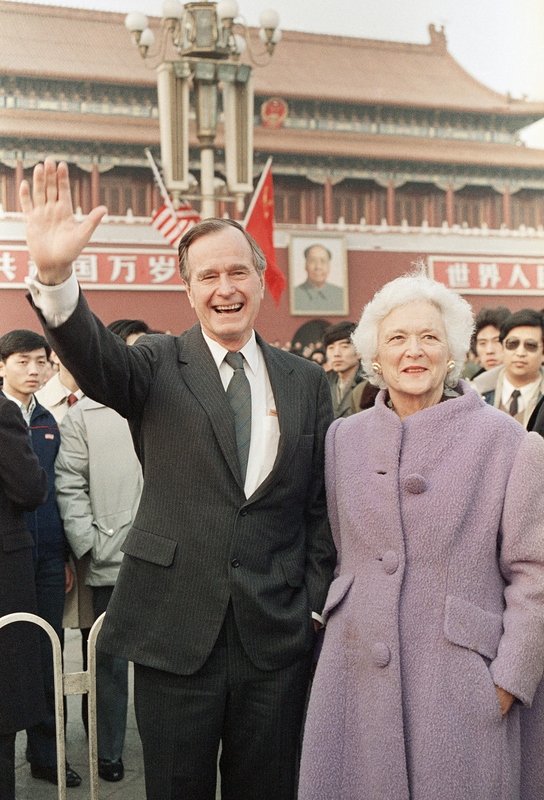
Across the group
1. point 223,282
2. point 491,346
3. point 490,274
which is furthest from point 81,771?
point 490,274

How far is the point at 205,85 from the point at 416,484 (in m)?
7.10

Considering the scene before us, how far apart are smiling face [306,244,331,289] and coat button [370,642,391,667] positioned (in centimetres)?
1056

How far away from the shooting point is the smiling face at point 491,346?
4250 mm

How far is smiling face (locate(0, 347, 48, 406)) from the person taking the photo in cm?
297

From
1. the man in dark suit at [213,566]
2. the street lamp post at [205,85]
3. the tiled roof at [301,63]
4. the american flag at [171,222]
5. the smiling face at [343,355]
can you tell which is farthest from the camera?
the tiled roof at [301,63]

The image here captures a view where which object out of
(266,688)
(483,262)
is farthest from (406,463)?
(483,262)

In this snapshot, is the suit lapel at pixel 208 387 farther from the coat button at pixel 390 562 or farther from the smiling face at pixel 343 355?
the smiling face at pixel 343 355

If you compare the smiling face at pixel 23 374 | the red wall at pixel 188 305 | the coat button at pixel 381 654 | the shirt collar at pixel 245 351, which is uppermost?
the red wall at pixel 188 305

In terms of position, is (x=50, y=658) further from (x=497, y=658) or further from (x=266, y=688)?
(x=497, y=658)

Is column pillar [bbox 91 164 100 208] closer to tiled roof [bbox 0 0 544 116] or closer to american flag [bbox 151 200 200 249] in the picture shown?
tiled roof [bbox 0 0 544 116]

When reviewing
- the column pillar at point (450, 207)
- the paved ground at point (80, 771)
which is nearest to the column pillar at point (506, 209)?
the column pillar at point (450, 207)

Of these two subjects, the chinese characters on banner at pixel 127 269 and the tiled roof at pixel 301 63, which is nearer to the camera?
the chinese characters on banner at pixel 127 269

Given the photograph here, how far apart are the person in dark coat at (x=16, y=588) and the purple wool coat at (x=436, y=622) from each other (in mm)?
1005

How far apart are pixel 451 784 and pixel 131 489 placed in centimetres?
170
